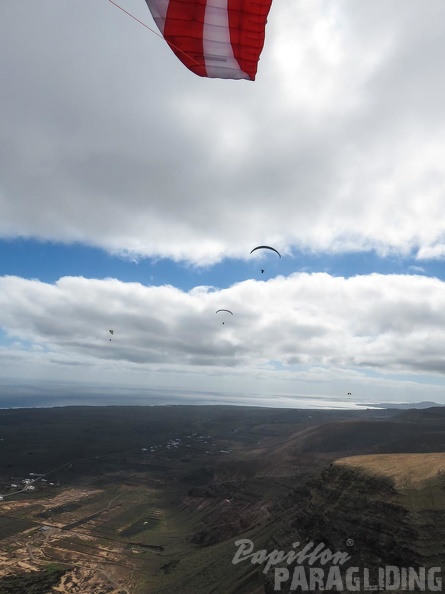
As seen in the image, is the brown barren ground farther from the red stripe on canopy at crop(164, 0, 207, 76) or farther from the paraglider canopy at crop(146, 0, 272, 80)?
the red stripe on canopy at crop(164, 0, 207, 76)

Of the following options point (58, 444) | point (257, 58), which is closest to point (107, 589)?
point (257, 58)

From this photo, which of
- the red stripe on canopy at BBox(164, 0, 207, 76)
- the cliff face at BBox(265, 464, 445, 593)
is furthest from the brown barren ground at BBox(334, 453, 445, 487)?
the red stripe on canopy at BBox(164, 0, 207, 76)

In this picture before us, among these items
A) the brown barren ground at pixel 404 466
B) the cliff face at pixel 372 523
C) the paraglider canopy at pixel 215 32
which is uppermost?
the paraglider canopy at pixel 215 32

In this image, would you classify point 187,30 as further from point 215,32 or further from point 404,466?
point 404,466

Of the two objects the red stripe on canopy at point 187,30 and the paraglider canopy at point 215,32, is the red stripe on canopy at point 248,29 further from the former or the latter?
the red stripe on canopy at point 187,30

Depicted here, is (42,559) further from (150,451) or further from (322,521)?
(150,451)

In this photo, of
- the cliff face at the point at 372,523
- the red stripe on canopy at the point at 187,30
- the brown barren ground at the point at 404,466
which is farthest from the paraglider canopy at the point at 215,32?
the brown barren ground at the point at 404,466

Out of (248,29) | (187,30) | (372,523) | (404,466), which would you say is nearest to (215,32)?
(187,30)

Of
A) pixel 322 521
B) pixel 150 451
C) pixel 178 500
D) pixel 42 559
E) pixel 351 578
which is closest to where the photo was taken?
pixel 351 578
